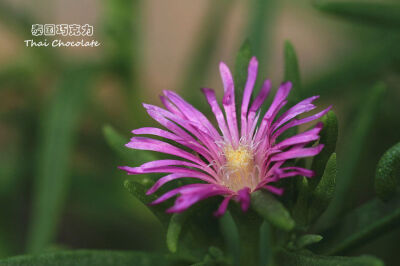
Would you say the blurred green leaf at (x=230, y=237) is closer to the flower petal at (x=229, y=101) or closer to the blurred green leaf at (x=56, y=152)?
the flower petal at (x=229, y=101)

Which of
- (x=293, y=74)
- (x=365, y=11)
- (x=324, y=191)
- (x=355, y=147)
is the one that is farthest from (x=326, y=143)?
(x=365, y=11)

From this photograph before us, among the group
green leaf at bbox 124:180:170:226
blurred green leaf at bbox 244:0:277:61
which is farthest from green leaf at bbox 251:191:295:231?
blurred green leaf at bbox 244:0:277:61

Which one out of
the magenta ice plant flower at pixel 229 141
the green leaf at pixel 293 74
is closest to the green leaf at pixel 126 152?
the magenta ice plant flower at pixel 229 141

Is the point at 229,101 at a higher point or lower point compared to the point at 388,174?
higher

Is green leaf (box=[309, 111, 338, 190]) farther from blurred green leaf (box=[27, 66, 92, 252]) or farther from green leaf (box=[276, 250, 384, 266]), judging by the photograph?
blurred green leaf (box=[27, 66, 92, 252])

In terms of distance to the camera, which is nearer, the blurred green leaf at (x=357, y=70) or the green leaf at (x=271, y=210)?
the green leaf at (x=271, y=210)

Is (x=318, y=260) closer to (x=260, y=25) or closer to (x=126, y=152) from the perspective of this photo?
(x=126, y=152)
